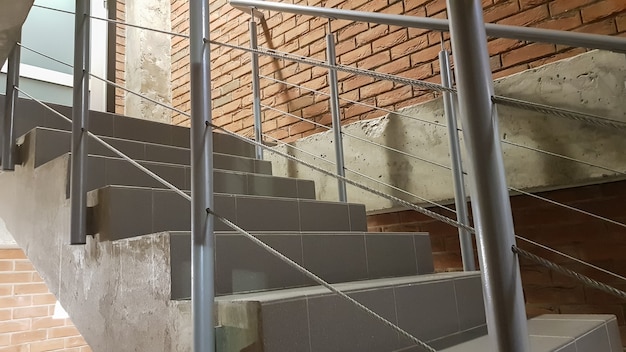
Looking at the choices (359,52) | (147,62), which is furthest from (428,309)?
(147,62)

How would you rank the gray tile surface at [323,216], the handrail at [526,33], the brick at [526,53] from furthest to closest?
1. the brick at [526,53]
2. the gray tile surface at [323,216]
3. the handrail at [526,33]

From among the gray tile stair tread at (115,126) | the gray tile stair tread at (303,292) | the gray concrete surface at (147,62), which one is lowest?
the gray tile stair tread at (303,292)

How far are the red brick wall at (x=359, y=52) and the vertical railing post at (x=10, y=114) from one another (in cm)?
159

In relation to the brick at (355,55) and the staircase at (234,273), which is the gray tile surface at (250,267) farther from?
the brick at (355,55)

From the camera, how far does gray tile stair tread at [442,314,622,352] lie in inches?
43.6

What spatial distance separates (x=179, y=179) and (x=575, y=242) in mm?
1580

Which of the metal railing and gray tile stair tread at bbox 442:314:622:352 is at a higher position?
the metal railing

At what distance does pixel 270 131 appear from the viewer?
124 inches

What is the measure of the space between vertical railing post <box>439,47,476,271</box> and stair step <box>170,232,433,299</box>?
134 millimetres

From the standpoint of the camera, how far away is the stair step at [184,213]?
1.25 meters

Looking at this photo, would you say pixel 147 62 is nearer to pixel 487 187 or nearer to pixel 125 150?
pixel 125 150

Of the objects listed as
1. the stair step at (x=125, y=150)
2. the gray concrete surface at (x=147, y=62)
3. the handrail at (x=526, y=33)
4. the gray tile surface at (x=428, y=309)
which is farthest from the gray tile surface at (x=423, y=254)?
the gray concrete surface at (x=147, y=62)

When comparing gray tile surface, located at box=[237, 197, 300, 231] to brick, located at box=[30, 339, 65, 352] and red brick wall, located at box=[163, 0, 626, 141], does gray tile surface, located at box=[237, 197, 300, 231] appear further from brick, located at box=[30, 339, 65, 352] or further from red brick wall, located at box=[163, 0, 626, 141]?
brick, located at box=[30, 339, 65, 352]

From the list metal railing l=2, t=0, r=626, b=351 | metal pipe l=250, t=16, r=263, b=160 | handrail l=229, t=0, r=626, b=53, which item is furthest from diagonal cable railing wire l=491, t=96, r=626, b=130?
metal pipe l=250, t=16, r=263, b=160
